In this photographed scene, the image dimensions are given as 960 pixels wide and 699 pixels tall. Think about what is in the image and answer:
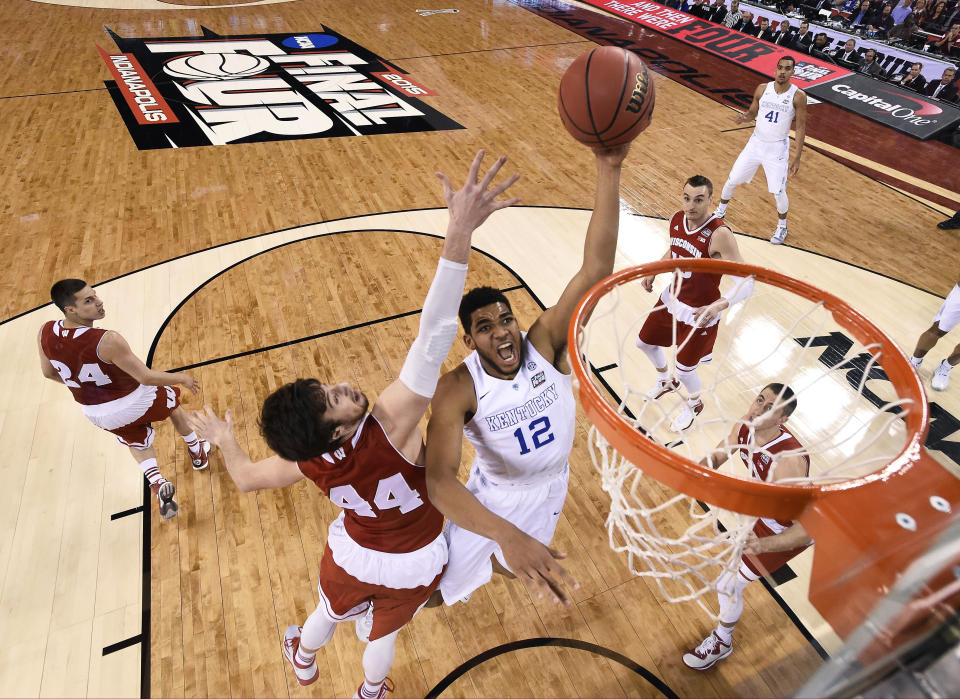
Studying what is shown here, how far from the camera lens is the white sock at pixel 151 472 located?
11.1 feet

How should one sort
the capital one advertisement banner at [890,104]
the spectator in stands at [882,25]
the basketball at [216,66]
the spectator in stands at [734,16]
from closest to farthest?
the capital one advertisement banner at [890,104] < the basketball at [216,66] < the spectator in stands at [882,25] < the spectator in stands at [734,16]

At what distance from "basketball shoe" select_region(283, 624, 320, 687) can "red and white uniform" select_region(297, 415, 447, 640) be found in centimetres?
43

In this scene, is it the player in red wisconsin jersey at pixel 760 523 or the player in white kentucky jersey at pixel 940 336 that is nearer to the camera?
the player in red wisconsin jersey at pixel 760 523

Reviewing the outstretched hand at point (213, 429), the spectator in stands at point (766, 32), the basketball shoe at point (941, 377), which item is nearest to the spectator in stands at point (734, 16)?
the spectator in stands at point (766, 32)

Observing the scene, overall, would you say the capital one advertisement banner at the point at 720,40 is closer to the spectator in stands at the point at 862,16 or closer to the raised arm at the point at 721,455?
the spectator in stands at the point at 862,16

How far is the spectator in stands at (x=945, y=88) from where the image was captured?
905cm

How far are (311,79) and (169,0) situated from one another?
22.3 feet

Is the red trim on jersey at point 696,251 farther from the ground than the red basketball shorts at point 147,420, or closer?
farther from the ground

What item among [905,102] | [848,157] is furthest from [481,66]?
[905,102]

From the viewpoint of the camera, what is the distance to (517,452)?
7.74 ft

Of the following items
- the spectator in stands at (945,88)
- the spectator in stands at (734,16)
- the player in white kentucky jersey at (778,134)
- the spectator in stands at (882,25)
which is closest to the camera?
the player in white kentucky jersey at (778,134)

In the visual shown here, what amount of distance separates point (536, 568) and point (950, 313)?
410 cm

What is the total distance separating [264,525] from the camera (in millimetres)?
3395

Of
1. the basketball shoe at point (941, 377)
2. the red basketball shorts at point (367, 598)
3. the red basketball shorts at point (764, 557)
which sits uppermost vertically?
the red basketball shorts at point (764, 557)
